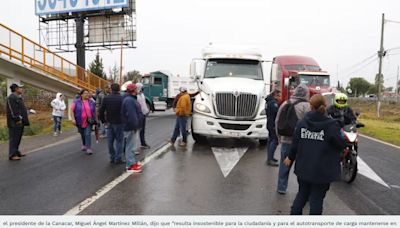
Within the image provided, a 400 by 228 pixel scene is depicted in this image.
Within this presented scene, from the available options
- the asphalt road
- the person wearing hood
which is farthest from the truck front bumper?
the person wearing hood

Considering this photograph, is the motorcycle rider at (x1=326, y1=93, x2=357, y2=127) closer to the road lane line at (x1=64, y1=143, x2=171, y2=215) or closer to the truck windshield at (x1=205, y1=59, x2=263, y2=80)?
the truck windshield at (x1=205, y1=59, x2=263, y2=80)

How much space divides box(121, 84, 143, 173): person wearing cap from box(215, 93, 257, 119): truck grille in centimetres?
281

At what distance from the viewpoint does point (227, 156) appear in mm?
7820

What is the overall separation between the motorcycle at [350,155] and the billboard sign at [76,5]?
2341cm

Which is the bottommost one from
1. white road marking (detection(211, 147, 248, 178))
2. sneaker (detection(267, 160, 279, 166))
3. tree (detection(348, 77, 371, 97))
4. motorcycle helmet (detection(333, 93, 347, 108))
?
white road marking (detection(211, 147, 248, 178))

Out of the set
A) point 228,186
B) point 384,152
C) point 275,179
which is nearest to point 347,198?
point 275,179

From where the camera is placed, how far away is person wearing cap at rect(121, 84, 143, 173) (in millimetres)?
6176

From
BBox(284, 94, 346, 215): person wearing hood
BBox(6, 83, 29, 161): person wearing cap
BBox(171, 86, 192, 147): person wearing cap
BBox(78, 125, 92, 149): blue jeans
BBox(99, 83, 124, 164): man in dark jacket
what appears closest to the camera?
BBox(284, 94, 346, 215): person wearing hood

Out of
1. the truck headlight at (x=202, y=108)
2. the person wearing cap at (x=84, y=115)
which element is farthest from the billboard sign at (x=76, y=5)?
the truck headlight at (x=202, y=108)

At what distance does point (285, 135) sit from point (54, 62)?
48.3 ft

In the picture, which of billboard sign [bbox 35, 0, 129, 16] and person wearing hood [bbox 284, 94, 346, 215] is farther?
billboard sign [bbox 35, 0, 129, 16]
